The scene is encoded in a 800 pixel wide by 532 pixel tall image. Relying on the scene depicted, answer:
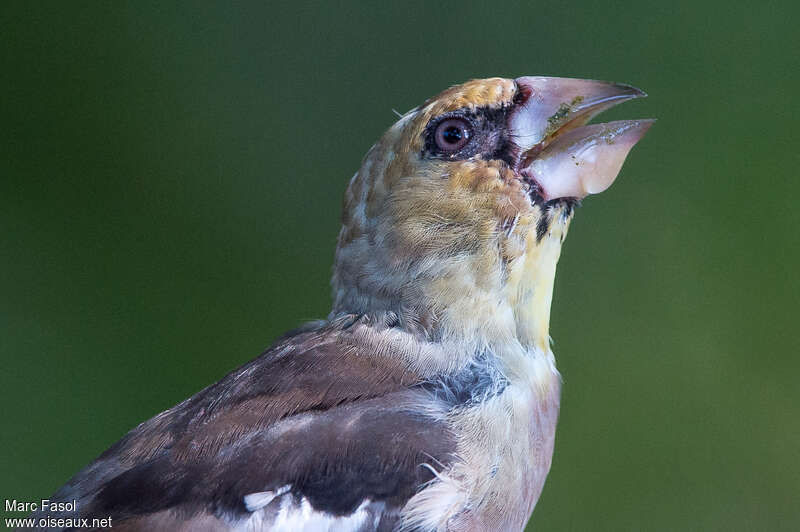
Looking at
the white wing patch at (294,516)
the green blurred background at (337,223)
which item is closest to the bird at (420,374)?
the white wing patch at (294,516)

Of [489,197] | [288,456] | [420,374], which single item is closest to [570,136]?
[489,197]

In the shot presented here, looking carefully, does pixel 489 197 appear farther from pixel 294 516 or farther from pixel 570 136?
pixel 294 516

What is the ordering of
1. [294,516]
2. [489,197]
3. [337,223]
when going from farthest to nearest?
[337,223] < [489,197] < [294,516]

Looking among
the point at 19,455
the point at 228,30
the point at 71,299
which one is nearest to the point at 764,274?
the point at 228,30

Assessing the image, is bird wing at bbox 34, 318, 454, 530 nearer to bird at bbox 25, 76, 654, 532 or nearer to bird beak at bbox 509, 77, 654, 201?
bird at bbox 25, 76, 654, 532

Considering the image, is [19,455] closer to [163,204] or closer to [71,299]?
[71,299]

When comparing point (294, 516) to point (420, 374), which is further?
point (420, 374)

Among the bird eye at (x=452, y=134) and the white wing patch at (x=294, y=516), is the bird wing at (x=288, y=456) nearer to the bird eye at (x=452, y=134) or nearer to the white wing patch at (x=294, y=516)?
the white wing patch at (x=294, y=516)

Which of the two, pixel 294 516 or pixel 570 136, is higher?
pixel 570 136

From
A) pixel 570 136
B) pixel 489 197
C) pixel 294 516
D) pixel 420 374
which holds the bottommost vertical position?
pixel 294 516
